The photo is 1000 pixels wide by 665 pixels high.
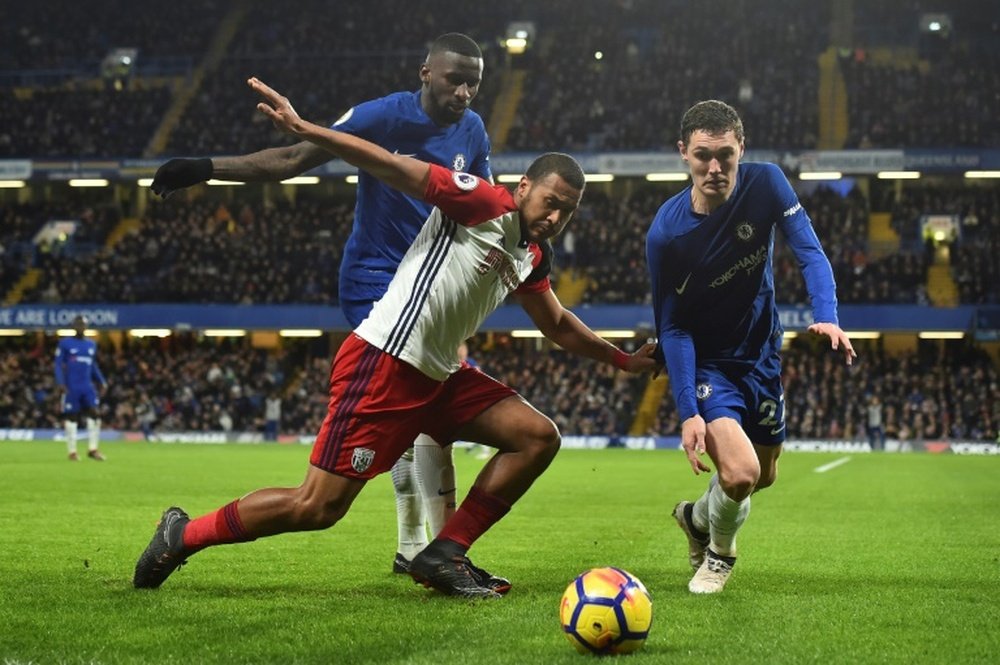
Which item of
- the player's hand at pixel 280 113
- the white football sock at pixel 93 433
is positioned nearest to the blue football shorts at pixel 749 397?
the player's hand at pixel 280 113

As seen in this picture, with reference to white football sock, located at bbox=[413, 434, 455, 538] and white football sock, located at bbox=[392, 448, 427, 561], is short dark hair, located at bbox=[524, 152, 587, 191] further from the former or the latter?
white football sock, located at bbox=[392, 448, 427, 561]

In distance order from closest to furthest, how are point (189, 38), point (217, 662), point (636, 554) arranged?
1. point (217, 662)
2. point (636, 554)
3. point (189, 38)

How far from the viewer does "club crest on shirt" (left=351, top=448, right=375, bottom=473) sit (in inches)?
243

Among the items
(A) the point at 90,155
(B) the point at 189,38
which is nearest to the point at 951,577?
(A) the point at 90,155

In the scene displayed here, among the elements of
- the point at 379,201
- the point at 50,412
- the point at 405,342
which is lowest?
the point at 50,412

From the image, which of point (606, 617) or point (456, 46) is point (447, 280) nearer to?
point (456, 46)

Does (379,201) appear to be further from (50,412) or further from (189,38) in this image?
(189,38)

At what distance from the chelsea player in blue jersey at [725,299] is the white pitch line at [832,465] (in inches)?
636

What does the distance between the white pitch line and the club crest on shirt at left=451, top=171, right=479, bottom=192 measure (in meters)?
17.9

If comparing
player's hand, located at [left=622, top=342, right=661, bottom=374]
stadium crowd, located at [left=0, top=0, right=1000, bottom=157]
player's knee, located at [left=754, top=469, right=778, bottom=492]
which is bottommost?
player's knee, located at [left=754, top=469, right=778, bottom=492]

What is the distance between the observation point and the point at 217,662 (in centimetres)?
475

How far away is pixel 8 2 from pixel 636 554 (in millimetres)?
47108

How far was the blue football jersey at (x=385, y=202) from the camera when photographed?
7051 mm

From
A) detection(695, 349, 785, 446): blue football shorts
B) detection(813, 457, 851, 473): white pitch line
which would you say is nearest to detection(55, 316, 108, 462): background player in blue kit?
detection(813, 457, 851, 473): white pitch line
